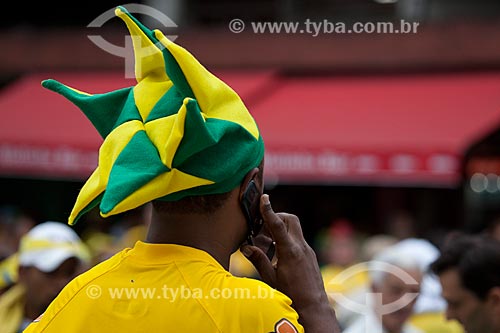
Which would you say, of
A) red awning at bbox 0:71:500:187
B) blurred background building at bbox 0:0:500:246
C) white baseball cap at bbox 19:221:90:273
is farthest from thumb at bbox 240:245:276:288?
blurred background building at bbox 0:0:500:246

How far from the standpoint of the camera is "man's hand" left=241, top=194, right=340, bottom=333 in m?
1.97

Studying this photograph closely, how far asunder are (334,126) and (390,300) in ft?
20.8

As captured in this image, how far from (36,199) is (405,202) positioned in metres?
6.34

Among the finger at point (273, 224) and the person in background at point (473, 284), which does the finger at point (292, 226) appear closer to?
the finger at point (273, 224)

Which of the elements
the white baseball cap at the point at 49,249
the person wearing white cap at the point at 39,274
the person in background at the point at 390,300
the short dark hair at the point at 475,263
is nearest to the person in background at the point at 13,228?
the white baseball cap at the point at 49,249

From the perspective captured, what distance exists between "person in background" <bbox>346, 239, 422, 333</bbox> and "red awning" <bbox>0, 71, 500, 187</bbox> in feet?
16.6

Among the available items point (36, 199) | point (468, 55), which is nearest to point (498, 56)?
point (468, 55)

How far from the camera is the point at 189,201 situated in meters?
2.01

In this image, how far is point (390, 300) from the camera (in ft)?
15.5

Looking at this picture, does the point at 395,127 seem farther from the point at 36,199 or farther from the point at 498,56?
the point at 36,199
